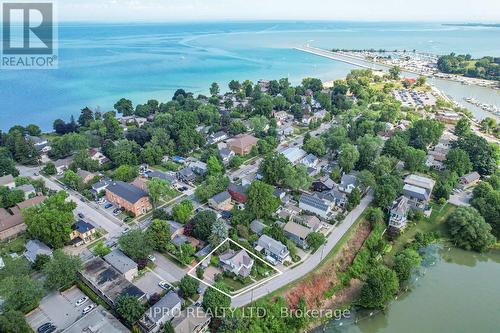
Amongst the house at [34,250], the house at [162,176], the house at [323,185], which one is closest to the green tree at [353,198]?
the house at [323,185]

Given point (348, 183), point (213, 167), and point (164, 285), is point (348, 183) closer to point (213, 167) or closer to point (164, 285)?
point (213, 167)

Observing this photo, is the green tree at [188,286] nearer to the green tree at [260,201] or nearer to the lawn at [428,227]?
the green tree at [260,201]

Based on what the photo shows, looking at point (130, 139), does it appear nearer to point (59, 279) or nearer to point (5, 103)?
point (59, 279)

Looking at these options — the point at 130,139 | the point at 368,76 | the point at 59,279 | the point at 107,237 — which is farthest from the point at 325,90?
the point at 59,279

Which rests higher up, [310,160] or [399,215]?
[310,160]

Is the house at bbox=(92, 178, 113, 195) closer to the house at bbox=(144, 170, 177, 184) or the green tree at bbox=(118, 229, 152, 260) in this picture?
the house at bbox=(144, 170, 177, 184)

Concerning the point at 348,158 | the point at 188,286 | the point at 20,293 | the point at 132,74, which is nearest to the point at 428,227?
the point at 348,158
